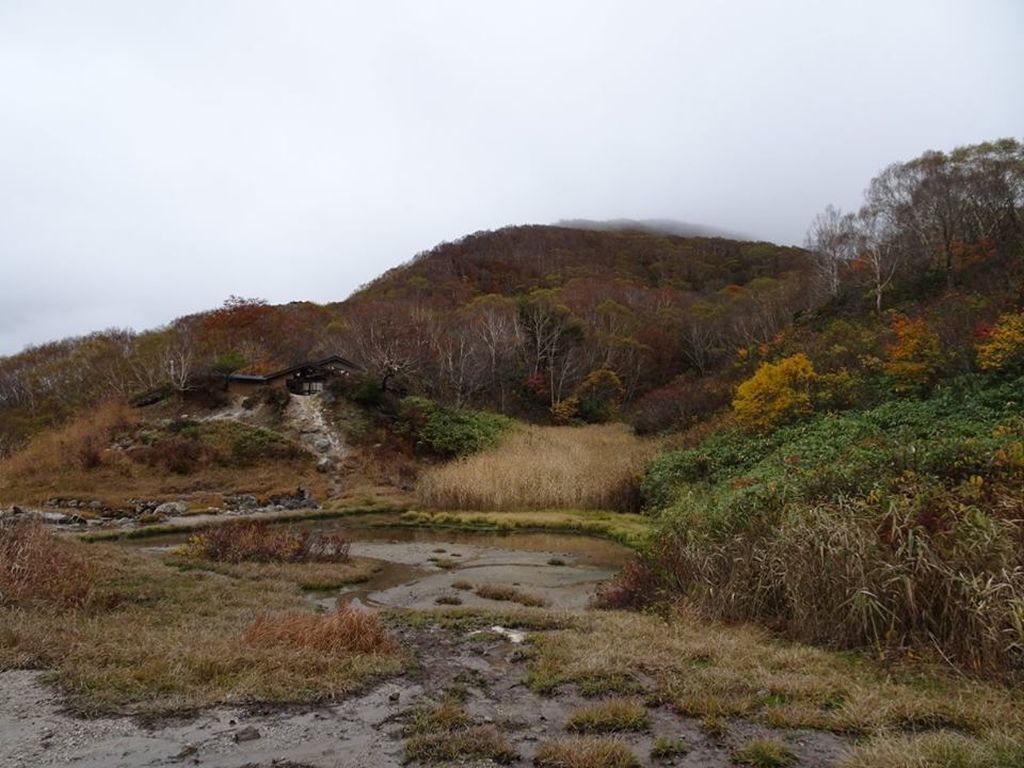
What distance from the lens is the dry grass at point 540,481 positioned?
20438mm

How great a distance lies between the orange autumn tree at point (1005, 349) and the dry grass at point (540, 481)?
9.63m

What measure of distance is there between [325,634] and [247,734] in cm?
188

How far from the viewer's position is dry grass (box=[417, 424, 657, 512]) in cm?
2044

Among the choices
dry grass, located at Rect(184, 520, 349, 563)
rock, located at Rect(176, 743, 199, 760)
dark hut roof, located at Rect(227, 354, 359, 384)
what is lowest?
dry grass, located at Rect(184, 520, 349, 563)

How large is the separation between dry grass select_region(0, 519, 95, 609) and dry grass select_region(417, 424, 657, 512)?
41.7 ft

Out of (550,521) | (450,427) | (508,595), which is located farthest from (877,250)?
(508,595)

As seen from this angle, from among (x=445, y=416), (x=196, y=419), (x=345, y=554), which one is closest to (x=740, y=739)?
(x=345, y=554)

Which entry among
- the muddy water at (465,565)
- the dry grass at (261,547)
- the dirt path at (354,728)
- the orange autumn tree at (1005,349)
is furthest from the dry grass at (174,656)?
the orange autumn tree at (1005,349)

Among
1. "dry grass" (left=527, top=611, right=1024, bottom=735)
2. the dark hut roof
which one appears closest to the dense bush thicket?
"dry grass" (left=527, top=611, right=1024, bottom=735)

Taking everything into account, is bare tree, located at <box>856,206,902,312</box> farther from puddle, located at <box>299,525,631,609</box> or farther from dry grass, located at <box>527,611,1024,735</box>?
dry grass, located at <box>527,611,1024,735</box>

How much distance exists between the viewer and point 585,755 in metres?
4.09

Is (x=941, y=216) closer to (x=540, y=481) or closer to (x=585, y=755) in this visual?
(x=540, y=481)

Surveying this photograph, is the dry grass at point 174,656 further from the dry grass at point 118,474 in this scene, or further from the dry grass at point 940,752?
the dry grass at point 118,474

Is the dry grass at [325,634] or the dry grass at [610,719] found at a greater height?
the dry grass at [325,634]
